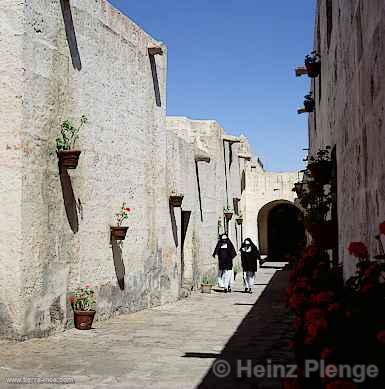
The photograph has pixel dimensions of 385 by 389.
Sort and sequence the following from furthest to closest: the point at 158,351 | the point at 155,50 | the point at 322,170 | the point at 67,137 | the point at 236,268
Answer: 1. the point at 236,268
2. the point at 155,50
3. the point at 67,137
4. the point at 322,170
5. the point at 158,351

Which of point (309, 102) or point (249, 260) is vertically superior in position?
point (309, 102)

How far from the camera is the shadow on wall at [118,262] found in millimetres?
10172

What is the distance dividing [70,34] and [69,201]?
253cm

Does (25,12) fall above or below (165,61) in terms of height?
below

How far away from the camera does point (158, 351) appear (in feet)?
23.5

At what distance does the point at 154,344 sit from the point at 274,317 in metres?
3.60

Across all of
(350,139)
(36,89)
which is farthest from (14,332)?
(350,139)

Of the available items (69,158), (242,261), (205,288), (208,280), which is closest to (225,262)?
(242,261)

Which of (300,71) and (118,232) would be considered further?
(300,71)

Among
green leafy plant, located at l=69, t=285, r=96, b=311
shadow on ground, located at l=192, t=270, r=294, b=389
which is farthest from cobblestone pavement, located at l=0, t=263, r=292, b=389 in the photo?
→ green leafy plant, located at l=69, t=285, r=96, b=311

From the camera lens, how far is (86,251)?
9.12 m

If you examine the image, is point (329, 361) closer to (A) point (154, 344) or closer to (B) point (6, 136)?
(A) point (154, 344)

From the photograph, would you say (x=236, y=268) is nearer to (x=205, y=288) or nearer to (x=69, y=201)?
(x=205, y=288)
